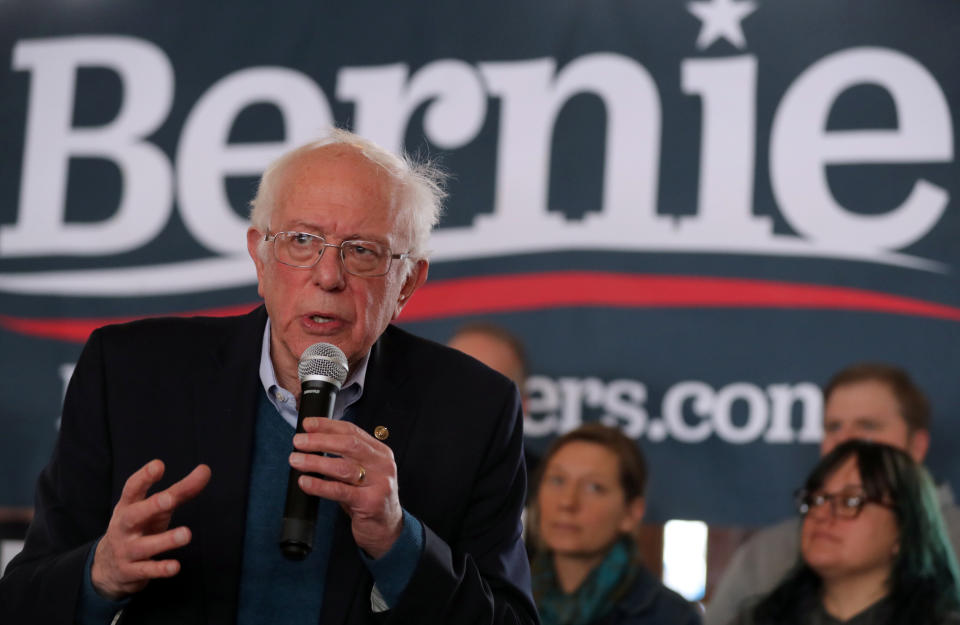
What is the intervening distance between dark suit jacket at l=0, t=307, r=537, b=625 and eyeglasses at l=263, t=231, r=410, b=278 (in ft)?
0.59

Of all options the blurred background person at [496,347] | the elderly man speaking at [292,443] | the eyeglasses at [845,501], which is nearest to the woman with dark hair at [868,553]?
the eyeglasses at [845,501]

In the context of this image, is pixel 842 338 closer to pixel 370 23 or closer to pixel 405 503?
pixel 370 23

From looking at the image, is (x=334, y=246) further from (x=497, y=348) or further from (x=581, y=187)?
(x=581, y=187)

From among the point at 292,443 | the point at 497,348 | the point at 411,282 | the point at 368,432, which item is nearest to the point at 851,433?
the point at 497,348

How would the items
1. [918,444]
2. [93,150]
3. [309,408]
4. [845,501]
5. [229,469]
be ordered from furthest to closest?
[93,150]
[918,444]
[845,501]
[229,469]
[309,408]

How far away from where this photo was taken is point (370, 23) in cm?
489

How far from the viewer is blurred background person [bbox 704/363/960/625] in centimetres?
393

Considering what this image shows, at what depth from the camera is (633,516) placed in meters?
3.94

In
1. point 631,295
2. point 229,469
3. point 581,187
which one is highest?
point 581,187

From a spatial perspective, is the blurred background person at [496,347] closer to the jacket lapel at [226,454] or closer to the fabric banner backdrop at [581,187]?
the fabric banner backdrop at [581,187]

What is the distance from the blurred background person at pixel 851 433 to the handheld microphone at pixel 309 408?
2510mm

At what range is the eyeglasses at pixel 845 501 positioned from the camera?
3467mm

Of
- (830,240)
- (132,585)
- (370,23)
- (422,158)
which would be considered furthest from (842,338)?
(132,585)

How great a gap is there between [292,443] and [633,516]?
7.29 ft
